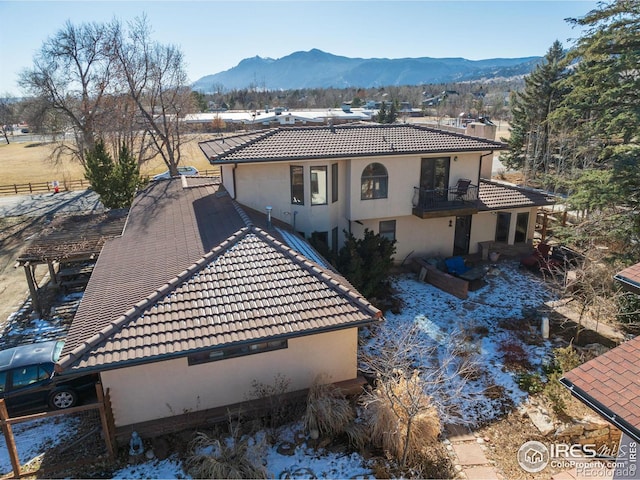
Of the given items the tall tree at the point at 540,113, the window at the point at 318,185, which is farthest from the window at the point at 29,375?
the tall tree at the point at 540,113

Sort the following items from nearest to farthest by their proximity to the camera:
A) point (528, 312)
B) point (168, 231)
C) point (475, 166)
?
point (168, 231), point (528, 312), point (475, 166)

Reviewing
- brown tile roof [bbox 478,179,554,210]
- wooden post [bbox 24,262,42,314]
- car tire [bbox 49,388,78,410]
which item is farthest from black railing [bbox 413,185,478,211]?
wooden post [bbox 24,262,42,314]

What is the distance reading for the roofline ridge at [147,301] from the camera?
7.60 m

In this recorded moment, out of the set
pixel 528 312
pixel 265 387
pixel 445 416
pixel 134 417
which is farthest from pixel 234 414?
pixel 528 312

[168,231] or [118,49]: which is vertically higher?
[118,49]

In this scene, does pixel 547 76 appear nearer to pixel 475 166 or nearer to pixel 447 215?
pixel 475 166

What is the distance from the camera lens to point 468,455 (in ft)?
28.7

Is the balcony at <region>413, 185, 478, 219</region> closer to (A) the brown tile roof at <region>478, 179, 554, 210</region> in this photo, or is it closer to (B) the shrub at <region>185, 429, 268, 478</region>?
(A) the brown tile roof at <region>478, 179, 554, 210</region>

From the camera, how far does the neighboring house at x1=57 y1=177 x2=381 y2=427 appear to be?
8.10 meters

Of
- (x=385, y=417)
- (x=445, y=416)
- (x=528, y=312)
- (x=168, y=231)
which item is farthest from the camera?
(x=528, y=312)

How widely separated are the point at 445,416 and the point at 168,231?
10.0 metres

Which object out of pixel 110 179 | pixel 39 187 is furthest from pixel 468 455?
pixel 39 187

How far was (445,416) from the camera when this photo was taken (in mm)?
9352

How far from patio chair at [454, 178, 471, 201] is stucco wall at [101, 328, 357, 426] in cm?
1071
